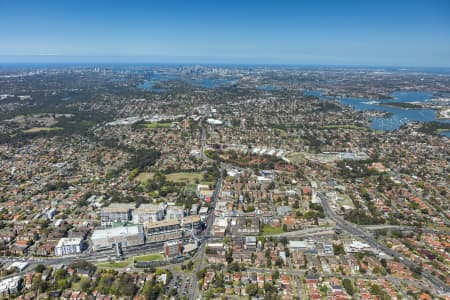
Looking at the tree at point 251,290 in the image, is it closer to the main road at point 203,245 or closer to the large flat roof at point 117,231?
the main road at point 203,245

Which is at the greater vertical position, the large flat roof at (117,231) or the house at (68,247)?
the large flat roof at (117,231)

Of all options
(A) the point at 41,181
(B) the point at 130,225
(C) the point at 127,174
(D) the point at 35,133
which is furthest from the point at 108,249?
(D) the point at 35,133

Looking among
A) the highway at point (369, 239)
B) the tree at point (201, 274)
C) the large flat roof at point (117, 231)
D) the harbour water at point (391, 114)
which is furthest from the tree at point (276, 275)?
the harbour water at point (391, 114)

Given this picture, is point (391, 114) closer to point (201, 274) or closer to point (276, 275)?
point (276, 275)

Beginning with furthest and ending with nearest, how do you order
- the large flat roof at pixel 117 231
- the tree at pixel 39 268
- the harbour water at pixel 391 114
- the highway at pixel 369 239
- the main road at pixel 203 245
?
the harbour water at pixel 391 114 → the large flat roof at pixel 117 231 → the tree at pixel 39 268 → the highway at pixel 369 239 → the main road at pixel 203 245

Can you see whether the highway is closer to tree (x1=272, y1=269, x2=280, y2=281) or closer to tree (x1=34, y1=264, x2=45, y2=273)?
tree (x1=272, y1=269, x2=280, y2=281)

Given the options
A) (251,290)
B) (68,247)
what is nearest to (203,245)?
(251,290)

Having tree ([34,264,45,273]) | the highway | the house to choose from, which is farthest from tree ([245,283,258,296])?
tree ([34,264,45,273])

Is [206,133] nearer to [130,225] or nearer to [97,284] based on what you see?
[130,225]
